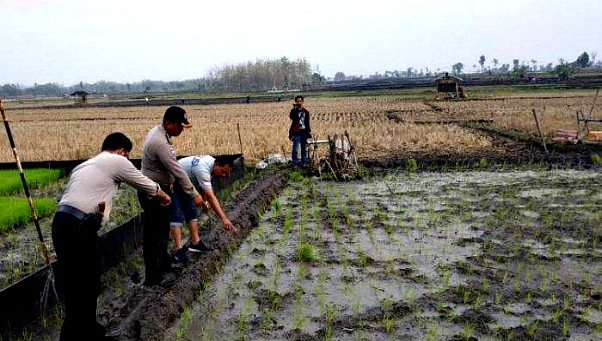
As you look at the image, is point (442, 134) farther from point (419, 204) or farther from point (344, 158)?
point (419, 204)

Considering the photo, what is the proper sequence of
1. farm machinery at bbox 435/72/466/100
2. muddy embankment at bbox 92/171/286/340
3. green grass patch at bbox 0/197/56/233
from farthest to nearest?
farm machinery at bbox 435/72/466/100
green grass patch at bbox 0/197/56/233
muddy embankment at bbox 92/171/286/340

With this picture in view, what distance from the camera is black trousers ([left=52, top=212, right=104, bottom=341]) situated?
3402 millimetres

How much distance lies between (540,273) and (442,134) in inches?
404

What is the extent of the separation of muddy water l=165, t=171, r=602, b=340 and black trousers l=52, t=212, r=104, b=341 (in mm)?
721

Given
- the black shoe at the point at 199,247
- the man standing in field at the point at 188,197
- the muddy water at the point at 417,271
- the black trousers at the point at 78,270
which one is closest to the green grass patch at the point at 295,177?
the muddy water at the point at 417,271

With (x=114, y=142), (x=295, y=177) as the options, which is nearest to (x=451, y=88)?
(x=295, y=177)

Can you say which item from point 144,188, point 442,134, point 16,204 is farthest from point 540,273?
point 442,134

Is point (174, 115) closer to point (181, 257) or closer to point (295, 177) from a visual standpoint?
point (181, 257)

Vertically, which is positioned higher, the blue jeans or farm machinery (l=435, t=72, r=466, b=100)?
farm machinery (l=435, t=72, r=466, b=100)

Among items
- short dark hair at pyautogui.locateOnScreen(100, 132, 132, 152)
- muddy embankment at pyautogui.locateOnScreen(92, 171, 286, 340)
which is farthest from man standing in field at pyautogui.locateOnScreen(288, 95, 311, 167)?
short dark hair at pyautogui.locateOnScreen(100, 132, 132, 152)

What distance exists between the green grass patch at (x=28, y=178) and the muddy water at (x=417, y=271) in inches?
197

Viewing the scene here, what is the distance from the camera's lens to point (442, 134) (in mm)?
14961

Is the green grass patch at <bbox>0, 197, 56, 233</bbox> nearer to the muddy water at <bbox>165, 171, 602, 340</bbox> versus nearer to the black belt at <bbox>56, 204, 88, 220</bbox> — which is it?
the muddy water at <bbox>165, 171, 602, 340</bbox>

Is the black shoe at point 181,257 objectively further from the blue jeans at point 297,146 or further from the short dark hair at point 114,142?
the blue jeans at point 297,146
